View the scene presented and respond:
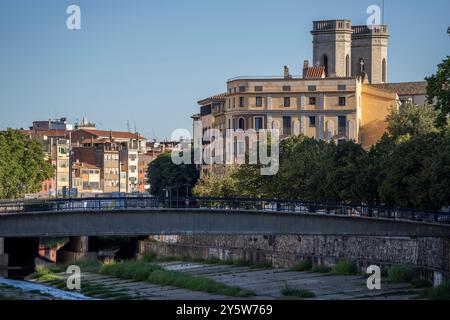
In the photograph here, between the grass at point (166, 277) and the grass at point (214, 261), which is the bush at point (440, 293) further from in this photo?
the grass at point (214, 261)

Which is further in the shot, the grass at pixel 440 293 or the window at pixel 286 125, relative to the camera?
the window at pixel 286 125

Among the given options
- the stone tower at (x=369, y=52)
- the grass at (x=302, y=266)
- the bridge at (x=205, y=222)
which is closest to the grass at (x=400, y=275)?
the bridge at (x=205, y=222)

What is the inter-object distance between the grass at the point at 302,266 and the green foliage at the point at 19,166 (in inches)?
2019

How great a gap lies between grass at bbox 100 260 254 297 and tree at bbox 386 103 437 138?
27473 mm

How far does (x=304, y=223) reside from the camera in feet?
258

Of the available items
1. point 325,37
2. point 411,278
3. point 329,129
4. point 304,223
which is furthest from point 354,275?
point 325,37

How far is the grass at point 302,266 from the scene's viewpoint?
316 ft

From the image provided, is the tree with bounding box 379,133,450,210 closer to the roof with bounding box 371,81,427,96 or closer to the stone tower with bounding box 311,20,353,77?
the roof with bounding box 371,81,427,96

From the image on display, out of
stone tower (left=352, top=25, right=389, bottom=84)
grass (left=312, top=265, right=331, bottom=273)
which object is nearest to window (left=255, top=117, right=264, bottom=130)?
stone tower (left=352, top=25, right=389, bottom=84)

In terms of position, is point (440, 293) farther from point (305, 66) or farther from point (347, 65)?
point (347, 65)

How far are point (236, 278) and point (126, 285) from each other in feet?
20.4

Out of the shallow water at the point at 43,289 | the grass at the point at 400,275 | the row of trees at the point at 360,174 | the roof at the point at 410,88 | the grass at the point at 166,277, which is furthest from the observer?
the roof at the point at 410,88

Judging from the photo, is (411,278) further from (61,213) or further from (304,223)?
(61,213)

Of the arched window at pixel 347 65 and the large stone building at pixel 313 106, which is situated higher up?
the arched window at pixel 347 65
